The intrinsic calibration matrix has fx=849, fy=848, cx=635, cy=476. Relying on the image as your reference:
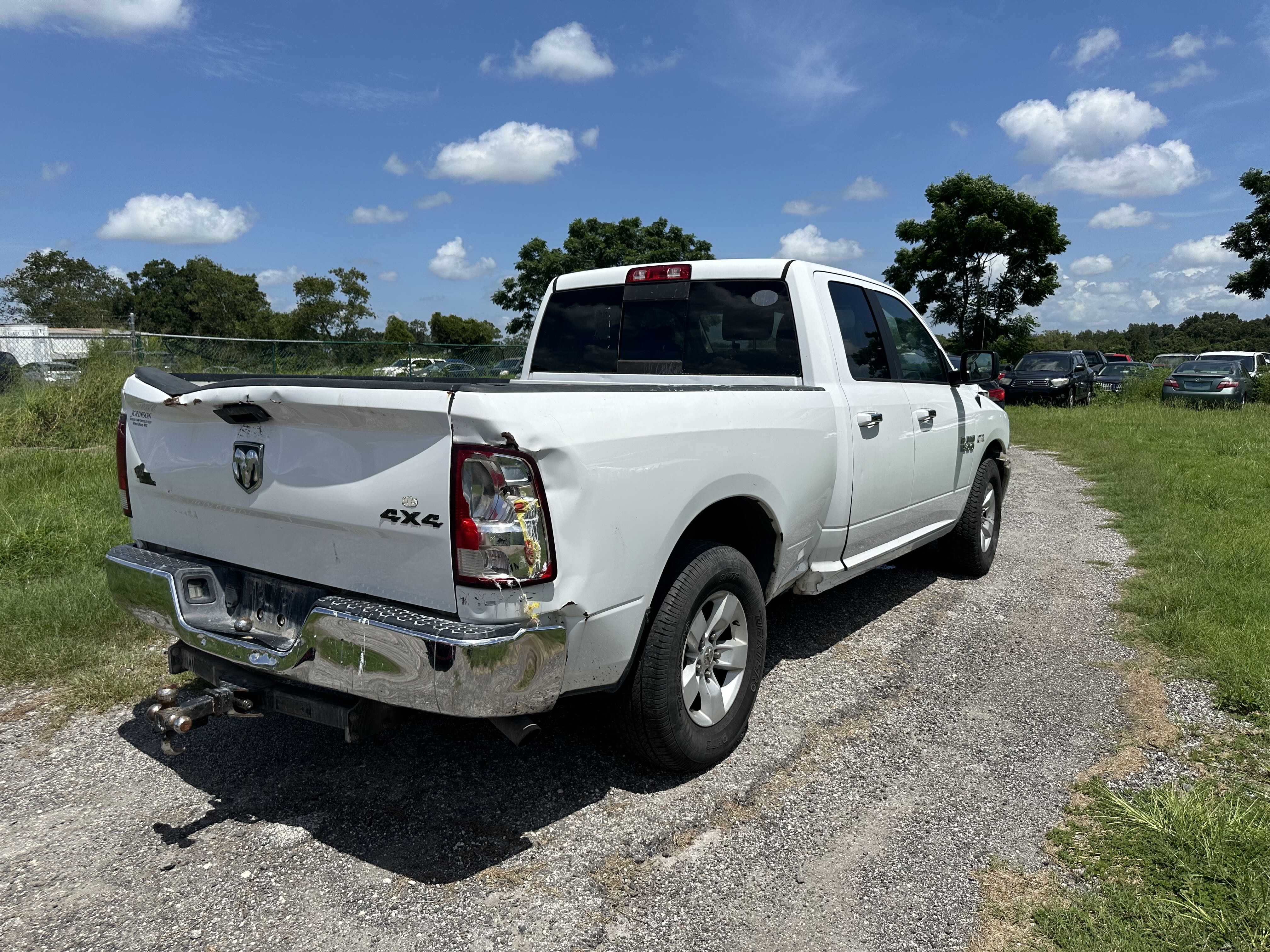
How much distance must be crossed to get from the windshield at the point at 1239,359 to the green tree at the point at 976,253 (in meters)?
10.6

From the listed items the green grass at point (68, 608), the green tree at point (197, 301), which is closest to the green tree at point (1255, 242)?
the green grass at point (68, 608)

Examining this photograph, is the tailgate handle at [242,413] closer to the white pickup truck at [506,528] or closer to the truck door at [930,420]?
the white pickup truck at [506,528]

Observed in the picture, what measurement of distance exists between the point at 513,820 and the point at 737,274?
2709 millimetres

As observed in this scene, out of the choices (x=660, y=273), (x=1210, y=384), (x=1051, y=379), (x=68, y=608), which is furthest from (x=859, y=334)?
(x=1051, y=379)

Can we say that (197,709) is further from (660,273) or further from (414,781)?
(660,273)

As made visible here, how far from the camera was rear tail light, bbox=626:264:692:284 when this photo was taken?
4.38m

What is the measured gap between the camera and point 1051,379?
24625mm

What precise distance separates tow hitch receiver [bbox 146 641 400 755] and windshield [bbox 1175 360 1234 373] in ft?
84.1

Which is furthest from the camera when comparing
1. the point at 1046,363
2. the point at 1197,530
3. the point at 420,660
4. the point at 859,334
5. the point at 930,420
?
the point at 1046,363

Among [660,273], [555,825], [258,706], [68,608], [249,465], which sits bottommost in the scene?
[555,825]

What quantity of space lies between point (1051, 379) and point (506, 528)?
2569cm

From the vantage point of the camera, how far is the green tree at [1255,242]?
3006 cm

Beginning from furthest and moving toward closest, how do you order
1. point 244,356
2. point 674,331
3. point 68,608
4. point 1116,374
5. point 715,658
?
point 1116,374, point 244,356, point 68,608, point 674,331, point 715,658

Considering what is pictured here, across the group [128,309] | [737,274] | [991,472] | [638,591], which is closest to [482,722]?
[638,591]
